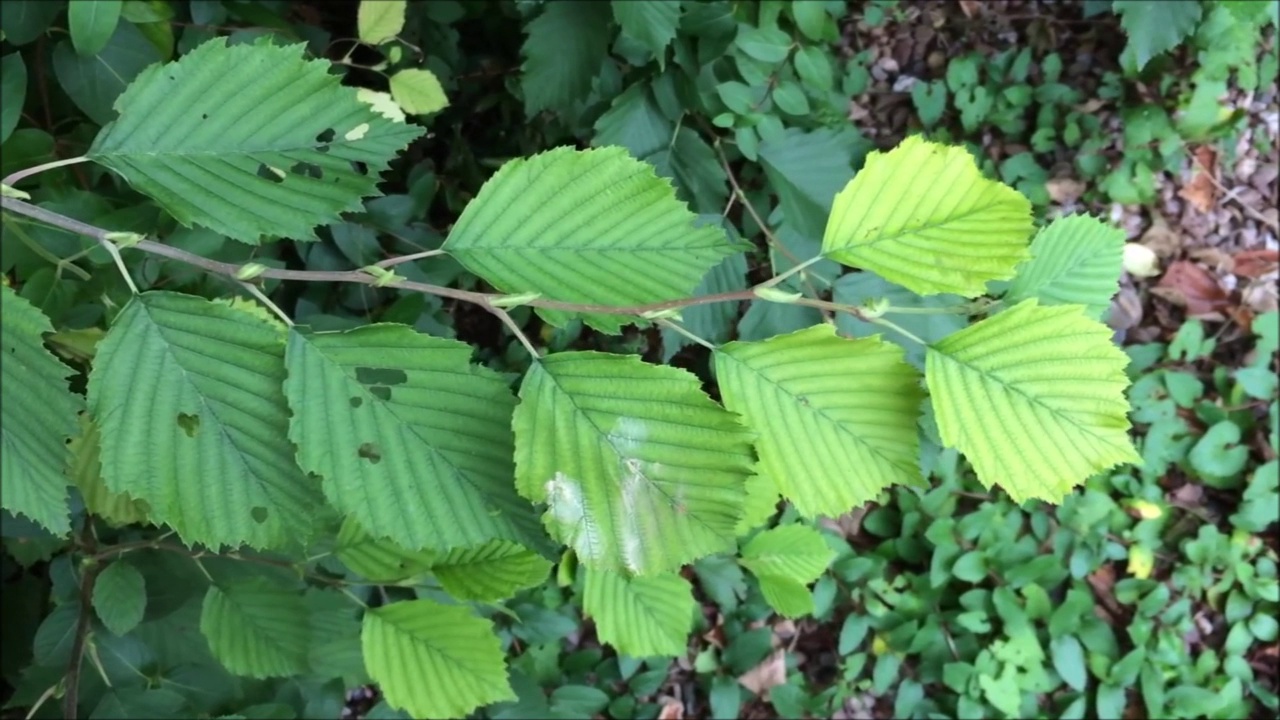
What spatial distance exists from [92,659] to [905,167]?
A: 1018 mm

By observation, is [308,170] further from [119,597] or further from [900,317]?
[900,317]

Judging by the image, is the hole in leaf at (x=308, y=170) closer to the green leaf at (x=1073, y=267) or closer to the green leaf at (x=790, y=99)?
the green leaf at (x=1073, y=267)

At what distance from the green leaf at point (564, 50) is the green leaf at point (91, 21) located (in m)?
0.50

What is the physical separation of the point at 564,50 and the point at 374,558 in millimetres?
718

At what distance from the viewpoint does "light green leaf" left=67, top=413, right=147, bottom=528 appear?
2.70ft

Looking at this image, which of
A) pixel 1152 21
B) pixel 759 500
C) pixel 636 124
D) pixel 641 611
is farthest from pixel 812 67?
pixel 641 611

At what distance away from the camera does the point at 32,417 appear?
1.86ft

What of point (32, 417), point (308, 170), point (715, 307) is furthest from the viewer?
point (715, 307)

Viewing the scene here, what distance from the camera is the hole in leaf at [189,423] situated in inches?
23.5

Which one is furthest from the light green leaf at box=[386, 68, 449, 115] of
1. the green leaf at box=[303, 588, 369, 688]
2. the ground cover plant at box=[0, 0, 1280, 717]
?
the green leaf at box=[303, 588, 369, 688]

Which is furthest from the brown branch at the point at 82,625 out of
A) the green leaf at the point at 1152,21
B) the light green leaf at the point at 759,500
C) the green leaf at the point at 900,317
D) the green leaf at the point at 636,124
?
the green leaf at the point at 1152,21

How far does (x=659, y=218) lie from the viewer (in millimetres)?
642

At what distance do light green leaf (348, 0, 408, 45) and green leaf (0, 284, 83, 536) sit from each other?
78 centimetres

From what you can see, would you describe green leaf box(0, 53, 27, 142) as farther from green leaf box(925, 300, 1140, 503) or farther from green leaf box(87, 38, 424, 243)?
green leaf box(925, 300, 1140, 503)
